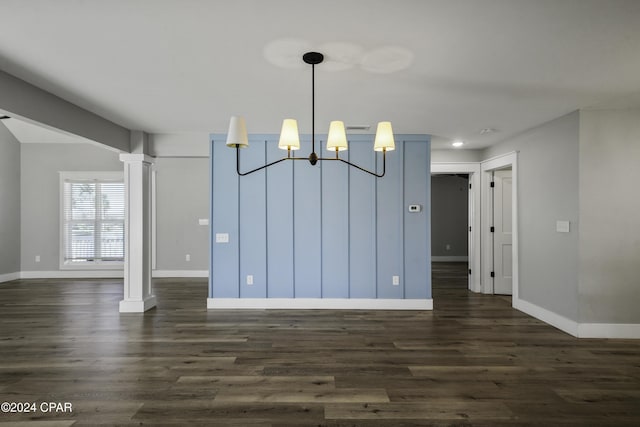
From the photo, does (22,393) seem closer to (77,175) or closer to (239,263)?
(239,263)

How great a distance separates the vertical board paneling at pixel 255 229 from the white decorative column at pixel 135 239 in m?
1.36

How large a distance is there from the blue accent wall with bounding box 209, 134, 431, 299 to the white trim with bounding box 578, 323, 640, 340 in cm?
177

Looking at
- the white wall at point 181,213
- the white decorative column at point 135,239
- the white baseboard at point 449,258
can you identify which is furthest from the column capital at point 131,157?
the white baseboard at point 449,258

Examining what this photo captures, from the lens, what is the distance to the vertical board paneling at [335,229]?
4.64m

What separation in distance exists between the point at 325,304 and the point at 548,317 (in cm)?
279

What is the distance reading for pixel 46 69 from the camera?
8.61 ft

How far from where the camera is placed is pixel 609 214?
3547mm

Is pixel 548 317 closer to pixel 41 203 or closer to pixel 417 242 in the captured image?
pixel 417 242

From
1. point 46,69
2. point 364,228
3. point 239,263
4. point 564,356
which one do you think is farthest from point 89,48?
point 564,356

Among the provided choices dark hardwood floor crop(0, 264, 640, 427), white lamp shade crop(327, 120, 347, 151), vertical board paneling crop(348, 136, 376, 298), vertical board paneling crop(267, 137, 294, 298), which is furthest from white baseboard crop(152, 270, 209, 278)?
white lamp shade crop(327, 120, 347, 151)

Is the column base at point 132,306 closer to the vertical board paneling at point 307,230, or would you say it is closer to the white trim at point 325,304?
the white trim at point 325,304

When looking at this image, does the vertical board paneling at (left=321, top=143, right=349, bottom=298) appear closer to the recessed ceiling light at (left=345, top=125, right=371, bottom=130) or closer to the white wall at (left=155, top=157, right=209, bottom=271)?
the recessed ceiling light at (left=345, top=125, right=371, bottom=130)

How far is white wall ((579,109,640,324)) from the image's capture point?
11.6 feet

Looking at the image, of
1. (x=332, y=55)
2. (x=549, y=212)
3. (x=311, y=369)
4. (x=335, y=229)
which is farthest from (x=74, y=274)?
(x=549, y=212)
